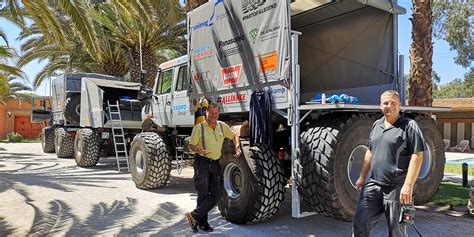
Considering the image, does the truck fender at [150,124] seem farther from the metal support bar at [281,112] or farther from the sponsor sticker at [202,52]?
the metal support bar at [281,112]

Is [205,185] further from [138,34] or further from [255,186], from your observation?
[138,34]

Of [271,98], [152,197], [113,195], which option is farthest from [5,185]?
[271,98]

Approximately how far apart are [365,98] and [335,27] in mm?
1371

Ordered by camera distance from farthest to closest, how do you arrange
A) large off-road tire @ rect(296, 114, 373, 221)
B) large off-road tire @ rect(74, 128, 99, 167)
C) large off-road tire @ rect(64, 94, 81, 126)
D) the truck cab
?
large off-road tire @ rect(64, 94, 81, 126), large off-road tire @ rect(74, 128, 99, 167), the truck cab, large off-road tire @ rect(296, 114, 373, 221)

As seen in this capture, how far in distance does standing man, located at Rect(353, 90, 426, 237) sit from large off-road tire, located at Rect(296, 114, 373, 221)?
0.78 m

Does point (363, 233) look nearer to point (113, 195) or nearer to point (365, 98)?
point (365, 98)

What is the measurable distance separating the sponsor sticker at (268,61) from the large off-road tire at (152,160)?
3400 millimetres

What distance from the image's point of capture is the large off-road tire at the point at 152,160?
823cm

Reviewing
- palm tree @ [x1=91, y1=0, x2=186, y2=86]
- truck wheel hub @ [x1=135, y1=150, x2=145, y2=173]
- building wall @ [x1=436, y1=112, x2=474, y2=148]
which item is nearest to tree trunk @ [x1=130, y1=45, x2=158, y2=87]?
palm tree @ [x1=91, y1=0, x2=186, y2=86]

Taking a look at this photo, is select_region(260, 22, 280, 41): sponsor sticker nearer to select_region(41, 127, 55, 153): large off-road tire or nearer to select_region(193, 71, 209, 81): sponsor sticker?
select_region(193, 71, 209, 81): sponsor sticker

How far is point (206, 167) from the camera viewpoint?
→ 17.9 feet

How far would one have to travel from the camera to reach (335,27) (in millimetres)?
7152

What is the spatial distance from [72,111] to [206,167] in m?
10.6

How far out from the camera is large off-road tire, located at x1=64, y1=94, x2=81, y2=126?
14.4 metres
